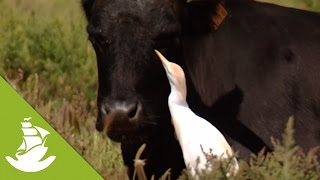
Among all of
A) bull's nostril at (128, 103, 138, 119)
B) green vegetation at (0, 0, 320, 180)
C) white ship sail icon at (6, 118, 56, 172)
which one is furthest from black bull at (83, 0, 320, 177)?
white ship sail icon at (6, 118, 56, 172)

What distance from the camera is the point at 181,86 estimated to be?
22.4ft

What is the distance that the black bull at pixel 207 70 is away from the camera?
23.3 feet

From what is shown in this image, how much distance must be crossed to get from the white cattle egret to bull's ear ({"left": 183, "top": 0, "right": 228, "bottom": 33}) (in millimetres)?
496

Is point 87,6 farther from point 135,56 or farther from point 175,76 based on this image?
point 175,76

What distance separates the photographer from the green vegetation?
7.89m

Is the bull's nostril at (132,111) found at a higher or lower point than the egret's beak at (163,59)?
lower

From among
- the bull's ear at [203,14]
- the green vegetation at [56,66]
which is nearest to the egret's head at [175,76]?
the bull's ear at [203,14]

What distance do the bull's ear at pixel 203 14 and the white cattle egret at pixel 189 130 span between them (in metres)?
0.50

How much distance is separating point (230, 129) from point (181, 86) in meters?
0.68

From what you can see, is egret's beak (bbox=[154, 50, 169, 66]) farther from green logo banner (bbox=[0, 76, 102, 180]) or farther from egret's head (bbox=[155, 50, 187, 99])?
green logo banner (bbox=[0, 76, 102, 180])

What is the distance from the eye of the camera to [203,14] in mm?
7398

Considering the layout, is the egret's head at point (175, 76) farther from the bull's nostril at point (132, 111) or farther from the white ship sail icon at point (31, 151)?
the white ship sail icon at point (31, 151)

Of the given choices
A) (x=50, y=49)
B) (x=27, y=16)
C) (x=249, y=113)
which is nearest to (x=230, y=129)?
(x=249, y=113)

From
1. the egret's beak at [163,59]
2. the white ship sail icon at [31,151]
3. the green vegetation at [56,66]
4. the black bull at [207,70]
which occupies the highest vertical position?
the white ship sail icon at [31,151]
